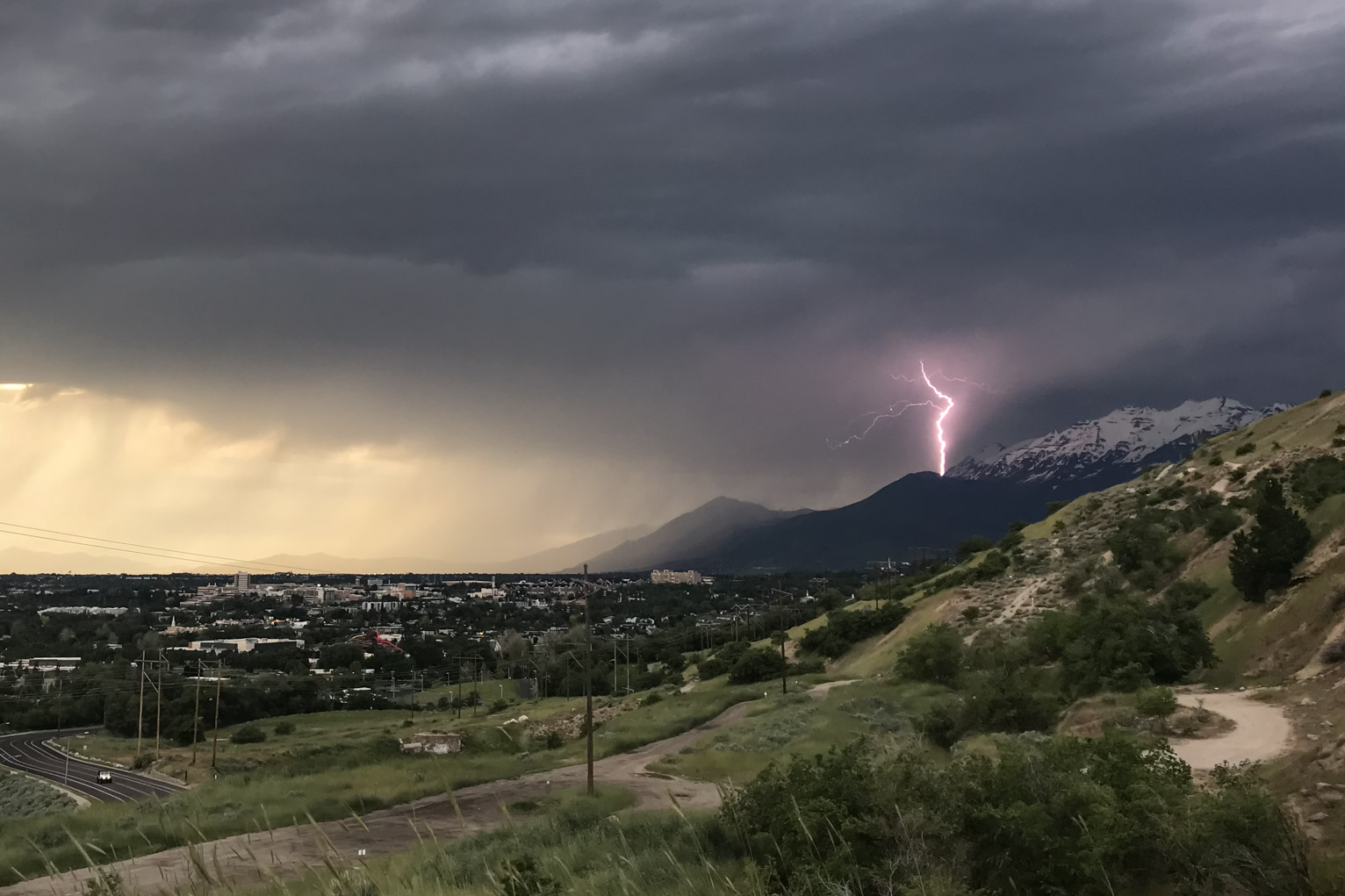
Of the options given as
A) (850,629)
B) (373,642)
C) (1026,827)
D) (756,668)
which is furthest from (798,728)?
(373,642)

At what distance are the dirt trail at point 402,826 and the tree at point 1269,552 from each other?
28.3 metres

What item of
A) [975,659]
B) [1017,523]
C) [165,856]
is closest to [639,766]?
[165,856]

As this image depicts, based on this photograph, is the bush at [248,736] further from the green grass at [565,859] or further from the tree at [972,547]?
Answer: the tree at [972,547]

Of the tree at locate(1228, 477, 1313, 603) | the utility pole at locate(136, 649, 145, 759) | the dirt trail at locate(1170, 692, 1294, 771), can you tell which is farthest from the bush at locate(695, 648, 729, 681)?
the dirt trail at locate(1170, 692, 1294, 771)

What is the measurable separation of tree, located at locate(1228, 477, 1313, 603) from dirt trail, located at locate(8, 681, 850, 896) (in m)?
28.3

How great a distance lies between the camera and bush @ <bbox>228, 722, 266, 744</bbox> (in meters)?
90.6

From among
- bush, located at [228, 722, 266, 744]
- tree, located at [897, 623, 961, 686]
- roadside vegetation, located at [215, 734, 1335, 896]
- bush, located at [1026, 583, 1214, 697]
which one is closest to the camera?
roadside vegetation, located at [215, 734, 1335, 896]

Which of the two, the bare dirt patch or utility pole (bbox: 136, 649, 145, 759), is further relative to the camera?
utility pole (bbox: 136, 649, 145, 759)

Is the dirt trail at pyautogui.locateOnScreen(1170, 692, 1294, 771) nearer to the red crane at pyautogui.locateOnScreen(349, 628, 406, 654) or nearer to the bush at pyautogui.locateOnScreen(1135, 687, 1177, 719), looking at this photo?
the bush at pyautogui.locateOnScreen(1135, 687, 1177, 719)

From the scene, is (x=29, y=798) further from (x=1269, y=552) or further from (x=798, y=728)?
(x=1269, y=552)

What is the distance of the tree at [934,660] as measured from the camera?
63312 millimetres

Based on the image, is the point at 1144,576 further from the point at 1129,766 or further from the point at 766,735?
the point at 1129,766

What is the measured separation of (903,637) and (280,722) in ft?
220

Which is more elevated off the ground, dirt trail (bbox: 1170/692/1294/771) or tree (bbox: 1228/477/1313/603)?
tree (bbox: 1228/477/1313/603)
